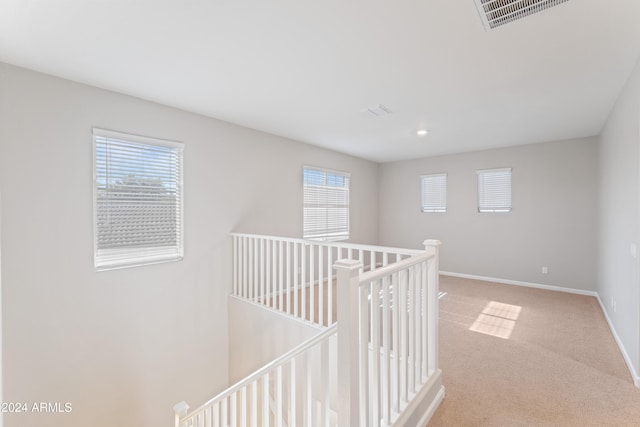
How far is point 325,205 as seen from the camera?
5.36 metres

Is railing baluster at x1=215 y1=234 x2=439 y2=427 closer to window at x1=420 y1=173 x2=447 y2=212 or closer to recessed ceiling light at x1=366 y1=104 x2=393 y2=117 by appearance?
recessed ceiling light at x1=366 y1=104 x2=393 y2=117

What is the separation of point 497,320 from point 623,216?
Answer: 5.54ft

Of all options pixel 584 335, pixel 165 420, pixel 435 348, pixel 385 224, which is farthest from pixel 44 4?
pixel 385 224

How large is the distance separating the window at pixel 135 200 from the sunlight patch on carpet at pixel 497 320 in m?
3.64

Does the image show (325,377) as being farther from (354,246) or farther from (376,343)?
(354,246)

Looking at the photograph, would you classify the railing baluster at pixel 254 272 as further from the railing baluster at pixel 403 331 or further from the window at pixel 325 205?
the railing baluster at pixel 403 331

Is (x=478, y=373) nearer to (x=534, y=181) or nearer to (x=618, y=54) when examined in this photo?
(x=618, y=54)

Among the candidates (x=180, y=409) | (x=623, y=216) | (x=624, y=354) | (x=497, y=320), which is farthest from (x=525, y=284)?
(x=180, y=409)

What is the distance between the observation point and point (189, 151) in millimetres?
3387

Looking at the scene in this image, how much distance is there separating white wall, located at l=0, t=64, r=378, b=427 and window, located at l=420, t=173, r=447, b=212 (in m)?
3.83

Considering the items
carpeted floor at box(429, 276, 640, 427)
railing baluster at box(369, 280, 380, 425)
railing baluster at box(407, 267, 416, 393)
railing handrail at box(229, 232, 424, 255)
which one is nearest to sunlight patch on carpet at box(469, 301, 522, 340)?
carpeted floor at box(429, 276, 640, 427)

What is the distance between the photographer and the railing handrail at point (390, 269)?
1.38m

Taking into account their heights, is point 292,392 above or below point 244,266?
below

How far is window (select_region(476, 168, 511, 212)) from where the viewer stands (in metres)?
5.19
